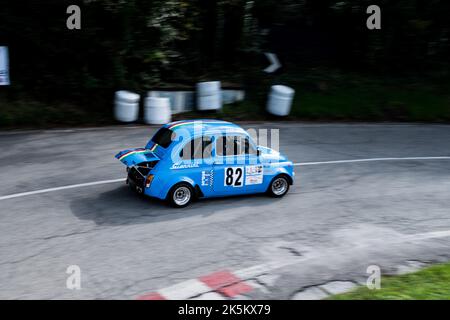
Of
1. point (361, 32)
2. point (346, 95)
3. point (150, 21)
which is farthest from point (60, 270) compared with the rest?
point (361, 32)

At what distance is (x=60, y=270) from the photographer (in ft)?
28.7

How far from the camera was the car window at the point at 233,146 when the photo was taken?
1177cm

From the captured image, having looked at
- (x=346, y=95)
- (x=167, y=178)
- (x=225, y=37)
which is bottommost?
(x=167, y=178)

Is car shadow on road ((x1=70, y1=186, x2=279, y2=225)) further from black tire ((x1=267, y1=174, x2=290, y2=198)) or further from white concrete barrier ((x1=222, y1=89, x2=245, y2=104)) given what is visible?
white concrete barrier ((x1=222, y1=89, x2=245, y2=104))

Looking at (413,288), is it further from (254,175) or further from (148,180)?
(148,180)

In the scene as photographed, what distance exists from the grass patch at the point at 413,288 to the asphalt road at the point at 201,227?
21.4 inches

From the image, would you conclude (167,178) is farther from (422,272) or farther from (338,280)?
(422,272)

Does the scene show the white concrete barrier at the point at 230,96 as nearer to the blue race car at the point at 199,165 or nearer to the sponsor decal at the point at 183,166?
the blue race car at the point at 199,165

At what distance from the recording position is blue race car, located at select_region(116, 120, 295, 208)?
1130 cm

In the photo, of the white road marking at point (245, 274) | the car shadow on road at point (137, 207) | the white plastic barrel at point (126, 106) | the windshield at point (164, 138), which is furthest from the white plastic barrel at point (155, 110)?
the white road marking at point (245, 274)

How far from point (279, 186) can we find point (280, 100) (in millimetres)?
8120

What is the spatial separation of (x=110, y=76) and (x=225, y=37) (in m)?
6.41

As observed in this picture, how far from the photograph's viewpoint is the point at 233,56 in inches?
949

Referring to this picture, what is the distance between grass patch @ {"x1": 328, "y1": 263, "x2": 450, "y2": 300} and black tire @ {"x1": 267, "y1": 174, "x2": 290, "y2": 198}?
3907mm
